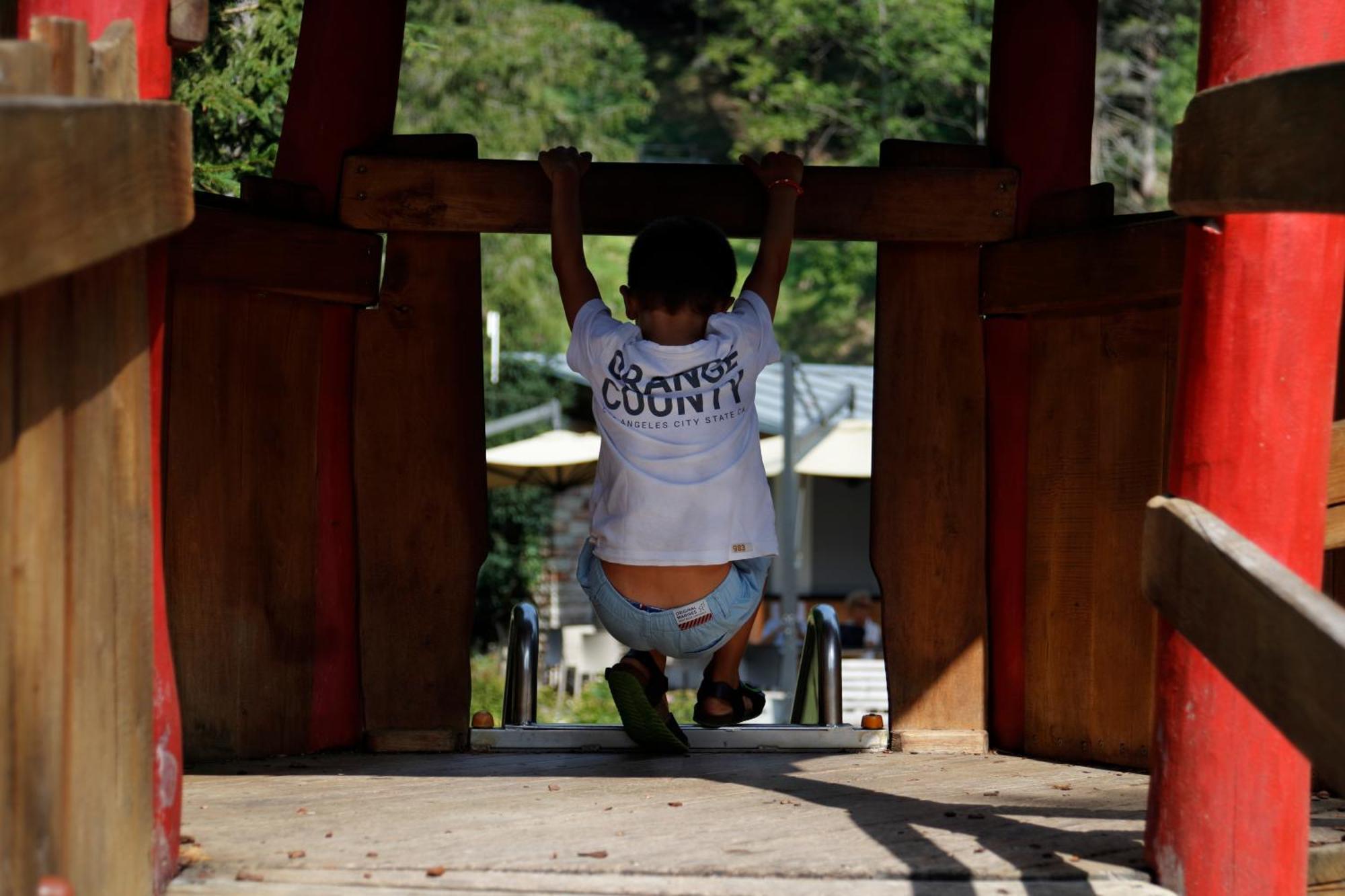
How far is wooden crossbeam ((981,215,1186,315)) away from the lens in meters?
4.51

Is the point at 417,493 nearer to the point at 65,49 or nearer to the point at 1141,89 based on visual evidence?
the point at 65,49

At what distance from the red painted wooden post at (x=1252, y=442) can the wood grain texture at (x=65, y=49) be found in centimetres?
198

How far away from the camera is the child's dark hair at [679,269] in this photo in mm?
4543

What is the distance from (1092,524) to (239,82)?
6.21 m

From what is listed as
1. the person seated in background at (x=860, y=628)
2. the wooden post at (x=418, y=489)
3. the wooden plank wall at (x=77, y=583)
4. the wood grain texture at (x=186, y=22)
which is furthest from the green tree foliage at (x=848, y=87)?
the wooden plank wall at (x=77, y=583)

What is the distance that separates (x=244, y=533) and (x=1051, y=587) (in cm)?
221

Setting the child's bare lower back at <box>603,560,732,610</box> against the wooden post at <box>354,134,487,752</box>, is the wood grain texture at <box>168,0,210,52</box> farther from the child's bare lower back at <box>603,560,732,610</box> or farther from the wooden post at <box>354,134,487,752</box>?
the child's bare lower back at <box>603,560,732,610</box>

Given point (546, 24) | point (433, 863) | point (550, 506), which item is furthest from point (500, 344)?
point (433, 863)

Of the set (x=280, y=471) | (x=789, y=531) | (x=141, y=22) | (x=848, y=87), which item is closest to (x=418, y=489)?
(x=280, y=471)

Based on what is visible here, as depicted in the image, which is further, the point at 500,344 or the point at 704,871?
the point at 500,344

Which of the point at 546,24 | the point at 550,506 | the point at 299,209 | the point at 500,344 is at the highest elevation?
the point at 546,24

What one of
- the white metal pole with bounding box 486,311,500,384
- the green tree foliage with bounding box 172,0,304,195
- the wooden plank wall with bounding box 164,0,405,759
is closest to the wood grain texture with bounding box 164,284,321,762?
the wooden plank wall with bounding box 164,0,405,759

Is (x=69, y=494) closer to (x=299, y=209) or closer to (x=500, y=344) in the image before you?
(x=299, y=209)

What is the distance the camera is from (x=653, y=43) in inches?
1686
